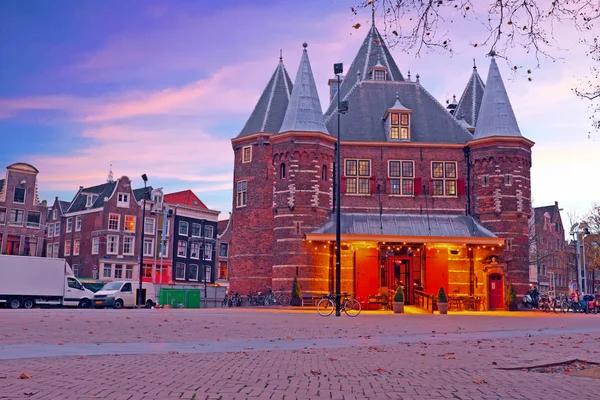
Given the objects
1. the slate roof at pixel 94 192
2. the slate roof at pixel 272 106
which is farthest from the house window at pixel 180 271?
the slate roof at pixel 272 106

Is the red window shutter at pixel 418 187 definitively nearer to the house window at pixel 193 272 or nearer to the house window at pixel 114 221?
the house window at pixel 114 221

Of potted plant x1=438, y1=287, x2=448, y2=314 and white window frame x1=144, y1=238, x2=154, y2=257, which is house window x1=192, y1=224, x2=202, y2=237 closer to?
white window frame x1=144, y1=238, x2=154, y2=257

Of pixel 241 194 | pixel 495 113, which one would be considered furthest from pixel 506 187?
pixel 241 194

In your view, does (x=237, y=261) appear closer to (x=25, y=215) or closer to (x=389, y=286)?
(x=389, y=286)

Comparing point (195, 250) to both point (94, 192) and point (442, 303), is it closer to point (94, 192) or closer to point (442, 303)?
point (94, 192)

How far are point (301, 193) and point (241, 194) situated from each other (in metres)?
6.55

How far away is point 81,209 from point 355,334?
57.8 meters

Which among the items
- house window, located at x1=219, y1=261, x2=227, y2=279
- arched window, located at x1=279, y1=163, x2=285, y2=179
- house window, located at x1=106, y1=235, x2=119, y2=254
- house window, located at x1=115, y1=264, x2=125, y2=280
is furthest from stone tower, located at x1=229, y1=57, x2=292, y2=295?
house window, located at x1=219, y1=261, x2=227, y2=279

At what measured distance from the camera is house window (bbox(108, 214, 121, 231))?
2564 inches

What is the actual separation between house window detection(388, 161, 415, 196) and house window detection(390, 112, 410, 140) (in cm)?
166

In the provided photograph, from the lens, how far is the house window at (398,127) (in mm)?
40812

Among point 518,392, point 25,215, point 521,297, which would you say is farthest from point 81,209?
point 518,392

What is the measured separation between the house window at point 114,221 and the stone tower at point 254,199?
25606 mm

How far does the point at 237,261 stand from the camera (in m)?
42.8
